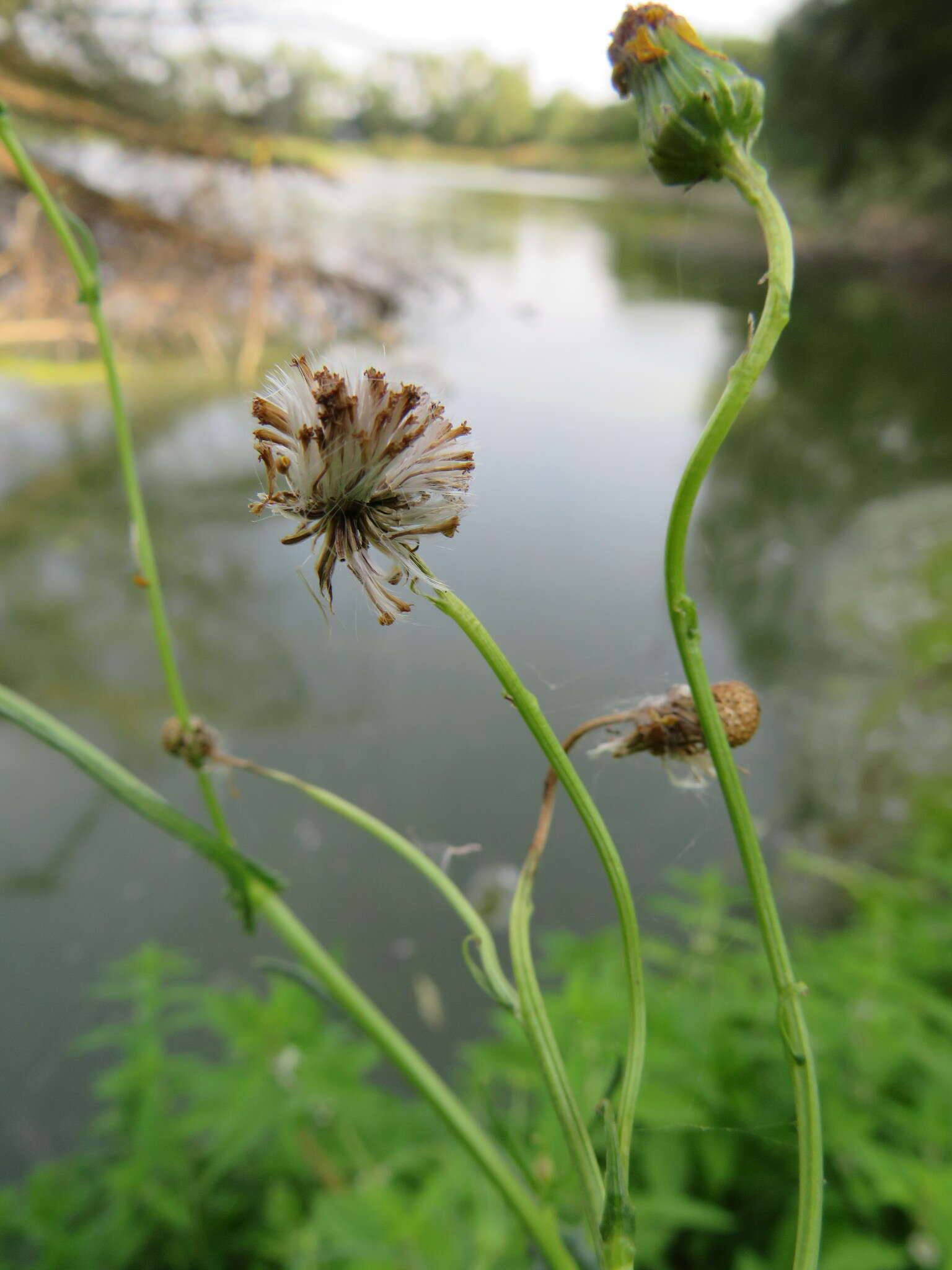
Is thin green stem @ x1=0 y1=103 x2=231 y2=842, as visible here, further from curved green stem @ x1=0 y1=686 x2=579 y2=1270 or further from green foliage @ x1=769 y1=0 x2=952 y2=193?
green foliage @ x1=769 y1=0 x2=952 y2=193

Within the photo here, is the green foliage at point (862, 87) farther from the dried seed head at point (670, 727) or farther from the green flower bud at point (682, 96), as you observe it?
the dried seed head at point (670, 727)

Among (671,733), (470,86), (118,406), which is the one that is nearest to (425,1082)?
(671,733)

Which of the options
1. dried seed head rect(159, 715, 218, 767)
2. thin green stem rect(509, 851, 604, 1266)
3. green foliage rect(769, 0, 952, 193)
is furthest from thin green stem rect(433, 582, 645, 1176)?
green foliage rect(769, 0, 952, 193)

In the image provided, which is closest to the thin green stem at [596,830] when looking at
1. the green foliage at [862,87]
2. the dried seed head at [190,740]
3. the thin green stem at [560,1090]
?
the thin green stem at [560,1090]

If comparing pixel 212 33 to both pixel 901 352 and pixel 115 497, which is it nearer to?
pixel 115 497

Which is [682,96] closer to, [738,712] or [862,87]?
[738,712]

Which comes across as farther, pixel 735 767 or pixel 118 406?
pixel 118 406
